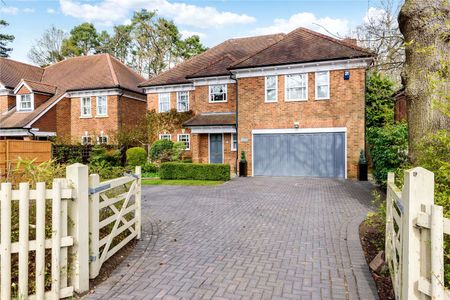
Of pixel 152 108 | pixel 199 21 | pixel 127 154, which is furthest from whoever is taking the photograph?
pixel 199 21

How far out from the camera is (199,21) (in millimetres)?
33625

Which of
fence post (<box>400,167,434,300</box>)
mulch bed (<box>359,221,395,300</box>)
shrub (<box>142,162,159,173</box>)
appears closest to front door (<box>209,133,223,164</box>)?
shrub (<box>142,162,159,173</box>)

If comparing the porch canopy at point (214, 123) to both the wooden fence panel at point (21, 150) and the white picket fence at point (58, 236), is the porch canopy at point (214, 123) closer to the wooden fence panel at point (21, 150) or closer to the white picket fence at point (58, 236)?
the wooden fence panel at point (21, 150)

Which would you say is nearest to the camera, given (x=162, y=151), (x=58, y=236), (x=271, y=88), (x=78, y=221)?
(x=58, y=236)

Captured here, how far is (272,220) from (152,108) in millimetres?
16982

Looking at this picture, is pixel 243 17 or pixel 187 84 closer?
pixel 187 84

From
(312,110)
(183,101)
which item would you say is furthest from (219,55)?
(312,110)

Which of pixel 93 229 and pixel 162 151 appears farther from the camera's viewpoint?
pixel 162 151

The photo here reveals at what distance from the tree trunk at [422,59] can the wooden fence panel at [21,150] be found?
40.8ft

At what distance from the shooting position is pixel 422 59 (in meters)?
5.75

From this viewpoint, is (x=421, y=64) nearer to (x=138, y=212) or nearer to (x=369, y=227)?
(x=369, y=227)

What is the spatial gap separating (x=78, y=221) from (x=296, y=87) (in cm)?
1439

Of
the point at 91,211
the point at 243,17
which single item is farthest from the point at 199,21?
the point at 91,211

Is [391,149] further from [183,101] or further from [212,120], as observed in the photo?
[183,101]
